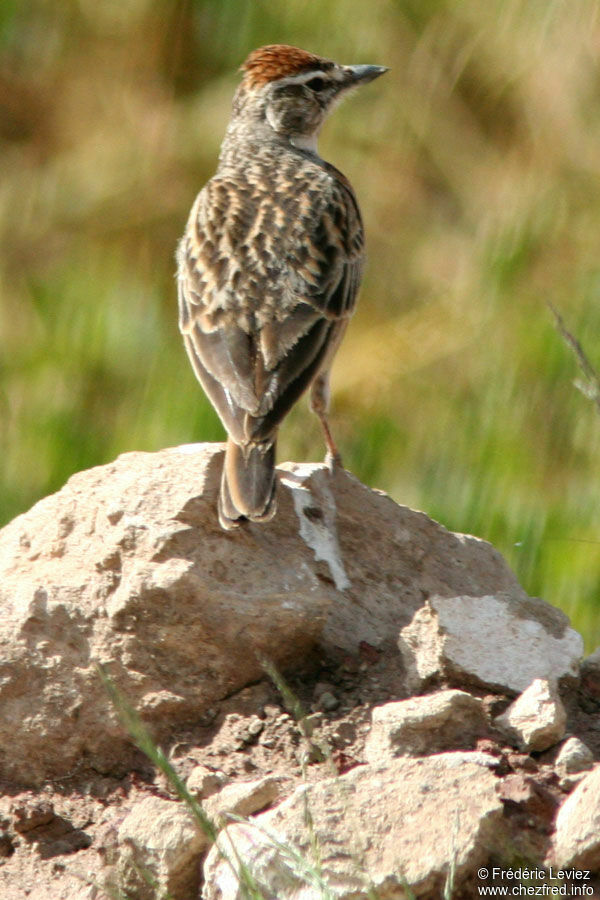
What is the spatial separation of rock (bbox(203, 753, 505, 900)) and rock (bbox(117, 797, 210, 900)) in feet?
0.24

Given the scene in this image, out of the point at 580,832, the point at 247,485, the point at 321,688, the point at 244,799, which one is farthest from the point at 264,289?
the point at 580,832

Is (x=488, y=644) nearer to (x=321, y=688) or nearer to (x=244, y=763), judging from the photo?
(x=321, y=688)

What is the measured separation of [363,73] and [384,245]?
0.64 m

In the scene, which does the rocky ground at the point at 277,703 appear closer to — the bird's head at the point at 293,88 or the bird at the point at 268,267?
the bird at the point at 268,267

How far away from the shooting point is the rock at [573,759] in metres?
3.15

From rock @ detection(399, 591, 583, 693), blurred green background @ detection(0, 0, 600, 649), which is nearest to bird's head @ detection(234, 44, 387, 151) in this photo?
blurred green background @ detection(0, 0, 600, 649)

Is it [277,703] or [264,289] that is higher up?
[264,289]

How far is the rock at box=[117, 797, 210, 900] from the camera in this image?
2945 millimetres

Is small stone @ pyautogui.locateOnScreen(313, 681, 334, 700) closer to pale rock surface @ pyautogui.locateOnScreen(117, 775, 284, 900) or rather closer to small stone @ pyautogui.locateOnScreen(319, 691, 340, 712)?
small stone @ pyautogui.locateOnScreen(319, 691, 340, 712)

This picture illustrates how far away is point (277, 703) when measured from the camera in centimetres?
345

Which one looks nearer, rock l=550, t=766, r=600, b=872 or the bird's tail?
rock l=550, t=766, r=600, b=872

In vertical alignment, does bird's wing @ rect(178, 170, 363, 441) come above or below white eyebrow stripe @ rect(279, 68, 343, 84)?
below

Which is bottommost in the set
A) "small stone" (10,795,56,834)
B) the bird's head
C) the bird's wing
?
"small stone" (10,795,56,834)

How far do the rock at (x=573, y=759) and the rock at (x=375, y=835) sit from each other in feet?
0.88
